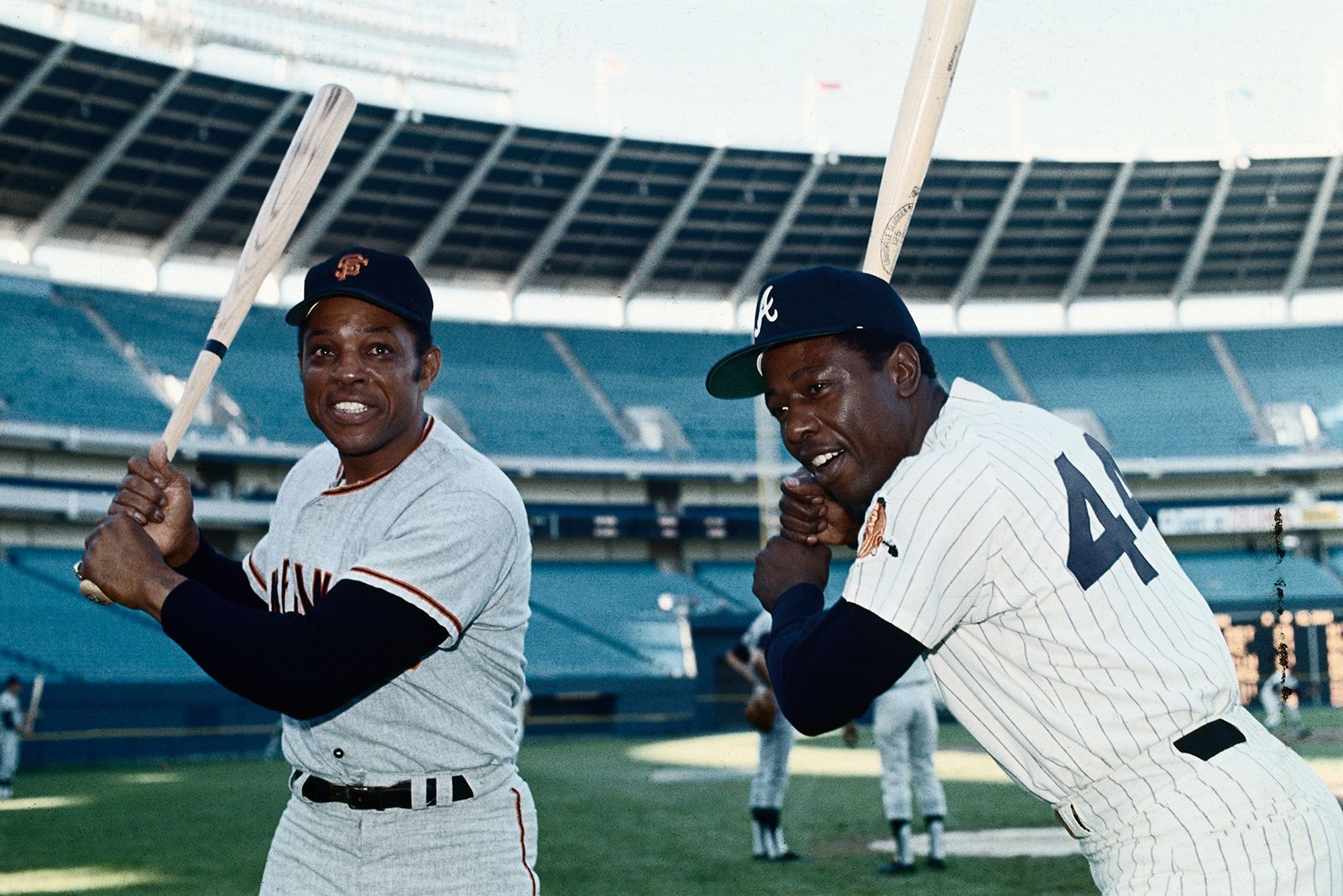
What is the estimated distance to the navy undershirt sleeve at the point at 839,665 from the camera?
2.28 metres

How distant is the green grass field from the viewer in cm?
856

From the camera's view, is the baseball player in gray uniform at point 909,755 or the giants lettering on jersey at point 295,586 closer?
the giants lettering on jersey at point 295,586

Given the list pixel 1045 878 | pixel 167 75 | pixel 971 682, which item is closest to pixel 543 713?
pixel 167 75

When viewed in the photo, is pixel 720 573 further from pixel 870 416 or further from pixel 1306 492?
pixel 870 416

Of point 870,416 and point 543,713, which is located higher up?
point 543,713

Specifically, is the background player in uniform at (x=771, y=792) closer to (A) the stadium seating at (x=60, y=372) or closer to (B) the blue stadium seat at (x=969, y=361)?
(A) the stadium seating at (x=60, y=372)

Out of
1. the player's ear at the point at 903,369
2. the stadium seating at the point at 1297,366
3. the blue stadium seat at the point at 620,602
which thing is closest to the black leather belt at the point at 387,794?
the player's ear at the point at 903,369

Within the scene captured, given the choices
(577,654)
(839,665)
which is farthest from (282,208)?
(577,654)

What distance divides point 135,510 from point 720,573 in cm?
2779

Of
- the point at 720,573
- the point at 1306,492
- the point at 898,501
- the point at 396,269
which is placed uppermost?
the point at 1306,492

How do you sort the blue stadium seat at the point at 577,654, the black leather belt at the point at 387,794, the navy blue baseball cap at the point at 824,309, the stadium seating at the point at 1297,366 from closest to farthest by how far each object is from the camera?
1. the navy blue baseball cap at the point at 824,309
2. the black leather belt at the point at 387,794
3. the blue stadium seat at the point at 577,654
4. the stadium seating at the point at 1297,366

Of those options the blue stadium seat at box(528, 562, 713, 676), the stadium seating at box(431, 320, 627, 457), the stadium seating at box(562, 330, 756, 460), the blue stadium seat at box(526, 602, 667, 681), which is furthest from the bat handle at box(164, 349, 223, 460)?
the stadium seating at box(562, 330, 756, 460)

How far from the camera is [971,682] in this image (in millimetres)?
2494

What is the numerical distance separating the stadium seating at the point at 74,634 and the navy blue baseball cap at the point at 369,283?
64.4 feet
